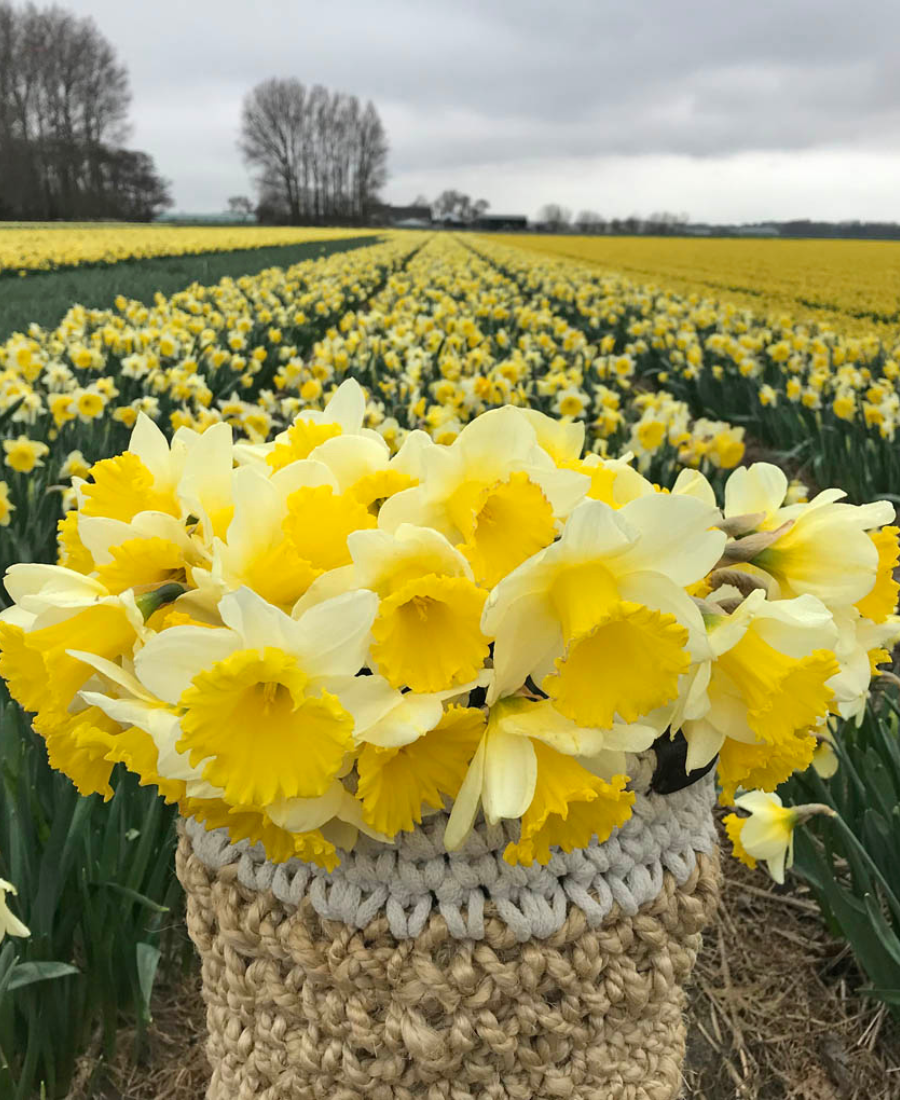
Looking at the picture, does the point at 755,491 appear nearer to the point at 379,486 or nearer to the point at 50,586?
the point at 379,486

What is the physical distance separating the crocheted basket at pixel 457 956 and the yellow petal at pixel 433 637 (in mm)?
168

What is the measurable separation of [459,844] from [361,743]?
0.35ft

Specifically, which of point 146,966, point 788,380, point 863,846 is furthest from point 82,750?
point 788,380

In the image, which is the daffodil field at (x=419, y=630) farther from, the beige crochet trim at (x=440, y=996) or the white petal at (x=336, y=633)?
the beige crochet trim at (x=440, y=996)

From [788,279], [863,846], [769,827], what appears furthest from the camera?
[788,279]

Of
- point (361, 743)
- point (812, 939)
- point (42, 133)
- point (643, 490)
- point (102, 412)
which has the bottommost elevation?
point (812, 939)

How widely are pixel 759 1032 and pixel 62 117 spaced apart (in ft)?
159

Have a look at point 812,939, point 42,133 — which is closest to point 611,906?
point 812,939

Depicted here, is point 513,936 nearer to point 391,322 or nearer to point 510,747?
point 510,747

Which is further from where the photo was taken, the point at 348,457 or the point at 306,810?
the point at 348,457

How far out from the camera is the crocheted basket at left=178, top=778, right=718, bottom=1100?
0.76 metres

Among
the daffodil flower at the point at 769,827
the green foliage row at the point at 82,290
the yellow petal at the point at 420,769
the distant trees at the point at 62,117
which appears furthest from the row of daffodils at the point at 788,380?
the distant trees at the point at 62,117

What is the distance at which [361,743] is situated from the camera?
69cm

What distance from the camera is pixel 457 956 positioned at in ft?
2.51
